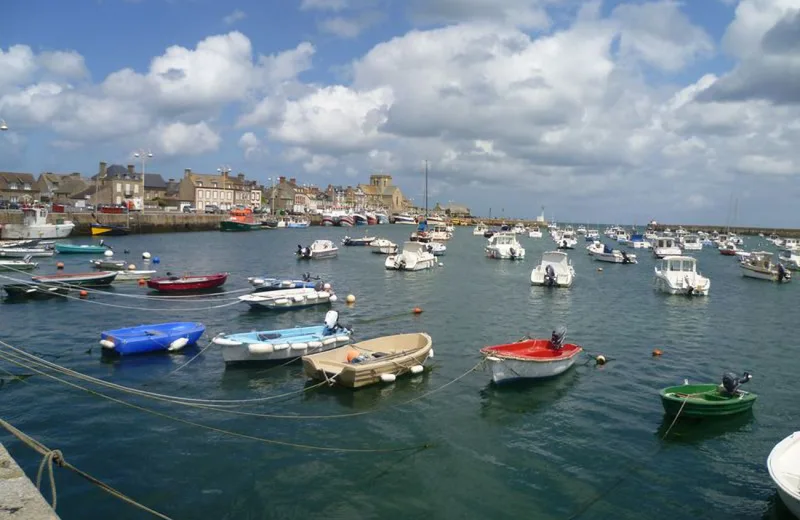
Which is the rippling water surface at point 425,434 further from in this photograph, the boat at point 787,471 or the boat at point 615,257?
the boat at point 615,257

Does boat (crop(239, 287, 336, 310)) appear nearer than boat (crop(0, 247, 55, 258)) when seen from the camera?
Yes

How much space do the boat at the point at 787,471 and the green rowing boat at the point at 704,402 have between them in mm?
4010

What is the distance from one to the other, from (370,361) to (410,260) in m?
39.4

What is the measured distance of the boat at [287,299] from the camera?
3325 cm

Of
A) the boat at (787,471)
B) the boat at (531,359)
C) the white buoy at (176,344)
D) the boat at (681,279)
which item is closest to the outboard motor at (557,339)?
the boat at (531,359)

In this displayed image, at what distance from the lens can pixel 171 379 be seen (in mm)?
20500

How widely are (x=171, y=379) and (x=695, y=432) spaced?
718 inches

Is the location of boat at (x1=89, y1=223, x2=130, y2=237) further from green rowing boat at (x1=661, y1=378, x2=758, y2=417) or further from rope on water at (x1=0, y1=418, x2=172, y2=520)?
green rowing boat at (x1=661, y1=378, x2=758, y2=417)

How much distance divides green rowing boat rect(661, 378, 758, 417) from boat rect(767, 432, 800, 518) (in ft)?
13.2

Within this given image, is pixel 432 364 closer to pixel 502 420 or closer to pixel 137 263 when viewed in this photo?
pixel 502 420

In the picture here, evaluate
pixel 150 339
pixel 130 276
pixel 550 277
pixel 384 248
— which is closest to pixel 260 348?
pixel 150 339

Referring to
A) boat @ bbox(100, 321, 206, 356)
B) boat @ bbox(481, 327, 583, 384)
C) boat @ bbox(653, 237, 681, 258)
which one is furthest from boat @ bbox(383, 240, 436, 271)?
boat @ bbox(653, 237, 681, 258)

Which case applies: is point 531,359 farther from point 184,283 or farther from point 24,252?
point 24,252

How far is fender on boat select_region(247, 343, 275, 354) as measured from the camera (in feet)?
70.7
